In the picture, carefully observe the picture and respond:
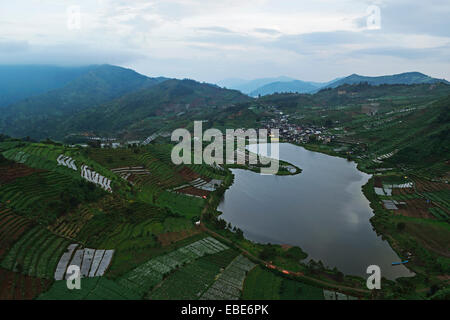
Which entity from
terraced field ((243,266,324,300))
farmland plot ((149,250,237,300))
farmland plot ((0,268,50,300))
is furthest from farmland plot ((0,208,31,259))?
terraced field ((243,266,324,300))

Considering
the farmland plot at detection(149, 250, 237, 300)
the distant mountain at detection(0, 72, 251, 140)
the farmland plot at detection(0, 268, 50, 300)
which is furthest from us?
the distant mountain at detection(0, 72, 251, 140)

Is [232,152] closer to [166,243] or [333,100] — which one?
[166,243]

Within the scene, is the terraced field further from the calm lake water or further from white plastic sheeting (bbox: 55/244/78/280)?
white plastic sheeting (bbox: 55/244/78/280)

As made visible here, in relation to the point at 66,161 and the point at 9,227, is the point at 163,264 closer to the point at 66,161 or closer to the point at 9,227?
the point at 9,227

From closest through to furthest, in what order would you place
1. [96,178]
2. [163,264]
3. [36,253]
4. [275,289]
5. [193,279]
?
[275,289], [193,279], [36,253], [163,264], [96,178]

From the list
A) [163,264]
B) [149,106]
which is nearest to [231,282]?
[163,264]

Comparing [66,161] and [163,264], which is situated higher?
[66,161]

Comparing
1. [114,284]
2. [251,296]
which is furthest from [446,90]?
[114,284]

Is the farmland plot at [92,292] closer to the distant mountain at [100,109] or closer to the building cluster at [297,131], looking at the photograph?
the building cluster at [297,131]
